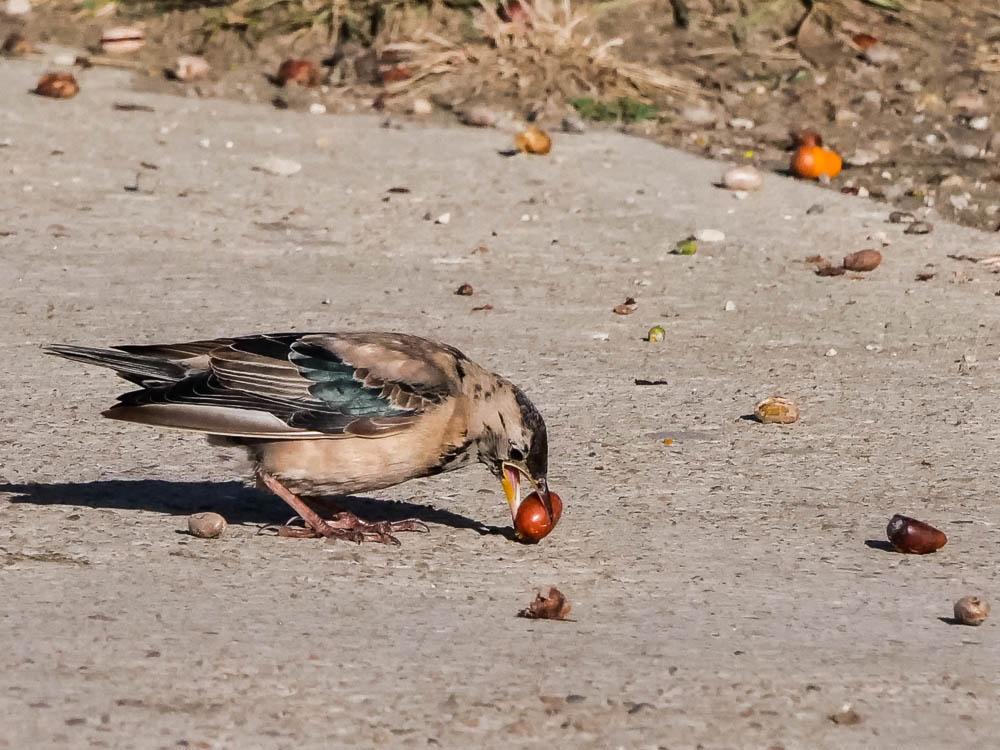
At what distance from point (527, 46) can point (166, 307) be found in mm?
4827

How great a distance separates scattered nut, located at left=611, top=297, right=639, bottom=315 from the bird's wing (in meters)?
2.64

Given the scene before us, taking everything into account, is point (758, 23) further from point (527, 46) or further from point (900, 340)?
point (900, 340)

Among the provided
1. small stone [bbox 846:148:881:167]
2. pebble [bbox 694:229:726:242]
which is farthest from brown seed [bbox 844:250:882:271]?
small stone [bbox 846:148:881:167]

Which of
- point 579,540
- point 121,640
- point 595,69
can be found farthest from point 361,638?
point 595,69

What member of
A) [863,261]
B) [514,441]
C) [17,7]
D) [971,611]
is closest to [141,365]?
[514,441]

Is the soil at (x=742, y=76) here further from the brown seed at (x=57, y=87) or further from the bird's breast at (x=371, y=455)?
the bird's breast at (x=371, y=455)

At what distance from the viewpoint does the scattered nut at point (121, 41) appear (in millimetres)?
12641

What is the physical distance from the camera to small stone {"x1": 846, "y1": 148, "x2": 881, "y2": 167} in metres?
10.7

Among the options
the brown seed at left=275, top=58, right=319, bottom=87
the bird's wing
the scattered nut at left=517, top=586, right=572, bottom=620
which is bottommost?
the brown seed at left=275, top=58, right=319, bottom=87

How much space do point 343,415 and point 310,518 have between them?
0.35 m

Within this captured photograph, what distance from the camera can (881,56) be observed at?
1225cm

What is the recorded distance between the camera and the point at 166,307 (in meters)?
7.98

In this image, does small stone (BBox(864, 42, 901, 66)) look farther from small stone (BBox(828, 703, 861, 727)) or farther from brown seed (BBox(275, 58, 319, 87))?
small stone (BBox(828, 703, 861, 727))

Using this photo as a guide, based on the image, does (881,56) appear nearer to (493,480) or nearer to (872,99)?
(872,99)
